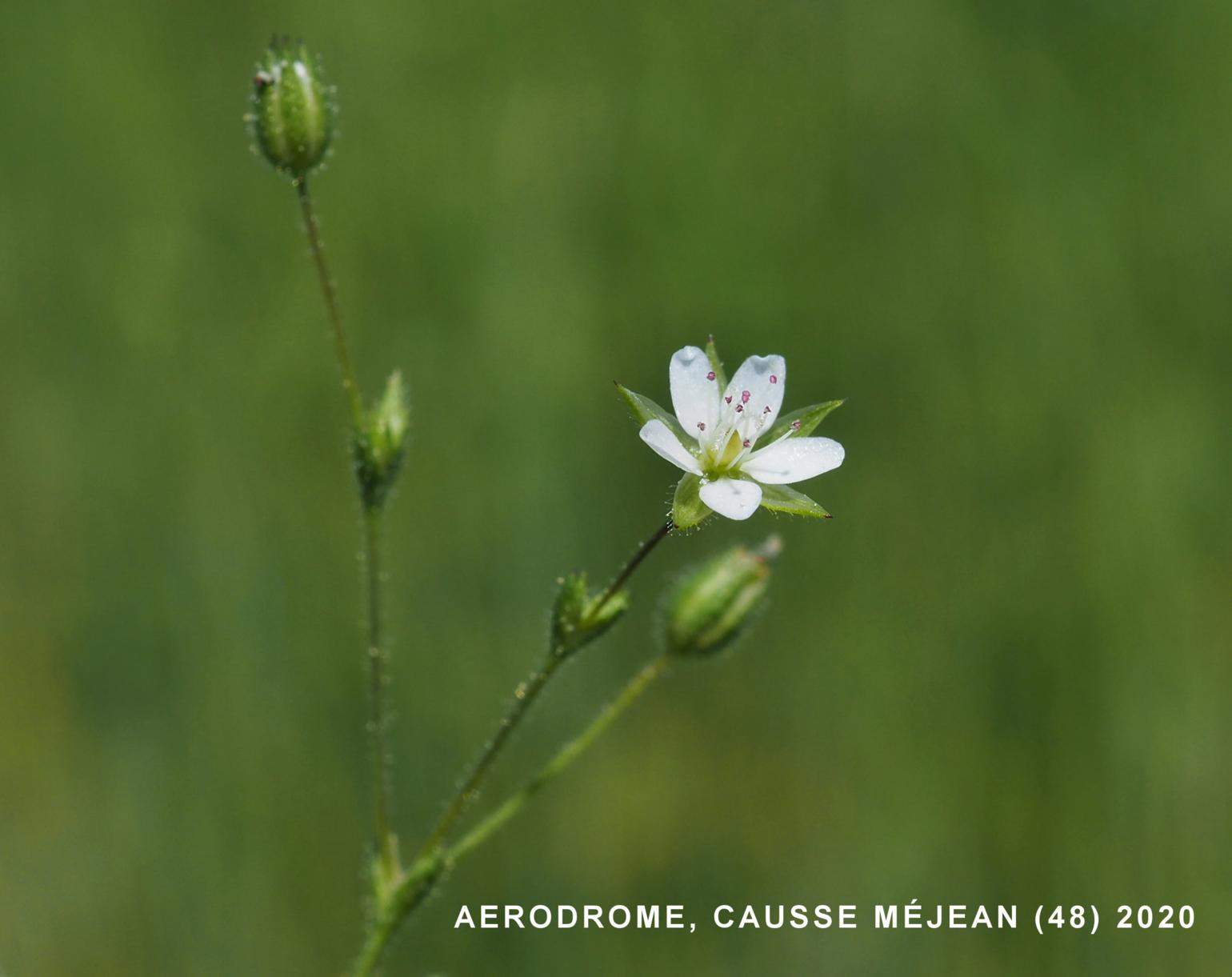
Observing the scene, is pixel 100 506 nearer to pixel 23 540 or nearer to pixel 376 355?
pixel 23 540

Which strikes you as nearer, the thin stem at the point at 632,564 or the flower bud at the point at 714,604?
the thin stem at the point at 632,564

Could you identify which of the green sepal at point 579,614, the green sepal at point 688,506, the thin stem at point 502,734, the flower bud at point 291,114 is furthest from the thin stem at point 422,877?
the flower bud at point 291,114

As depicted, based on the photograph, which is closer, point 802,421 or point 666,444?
point 666,444

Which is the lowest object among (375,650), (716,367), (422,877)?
(422,877)

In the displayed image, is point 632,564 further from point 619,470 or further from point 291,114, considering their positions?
point 619,470

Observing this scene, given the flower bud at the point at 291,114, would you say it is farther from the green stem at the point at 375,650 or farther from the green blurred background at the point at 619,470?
the green blurred background at the point at 619,470

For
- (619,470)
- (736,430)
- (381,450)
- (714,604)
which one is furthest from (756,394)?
(619,470)

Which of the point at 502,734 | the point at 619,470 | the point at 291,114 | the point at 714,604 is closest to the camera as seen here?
the point at 502,734
